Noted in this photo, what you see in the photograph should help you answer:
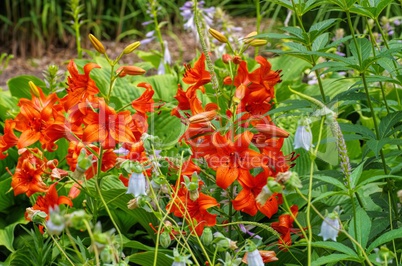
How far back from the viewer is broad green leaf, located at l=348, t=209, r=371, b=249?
1.44m

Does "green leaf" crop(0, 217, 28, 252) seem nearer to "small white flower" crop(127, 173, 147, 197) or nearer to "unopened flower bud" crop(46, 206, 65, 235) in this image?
"small white flower" crop(127, 173, 147, 197)

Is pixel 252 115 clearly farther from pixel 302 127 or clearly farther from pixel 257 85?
pixel 302 127

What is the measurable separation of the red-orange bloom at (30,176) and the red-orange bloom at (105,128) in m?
0.28

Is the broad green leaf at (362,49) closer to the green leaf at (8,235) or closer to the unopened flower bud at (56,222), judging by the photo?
the unopened flower bud at (56,222)

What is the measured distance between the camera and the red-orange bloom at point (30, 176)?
6.06 feet

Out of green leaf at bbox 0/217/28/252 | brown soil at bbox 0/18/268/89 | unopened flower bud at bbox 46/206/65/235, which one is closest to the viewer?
unopened flower bud at bbox 46/206/65/235

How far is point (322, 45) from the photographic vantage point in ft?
5.86

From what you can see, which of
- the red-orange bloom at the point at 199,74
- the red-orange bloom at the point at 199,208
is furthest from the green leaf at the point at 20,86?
the red-orange bloom at the point at 199,208

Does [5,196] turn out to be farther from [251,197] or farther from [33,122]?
[251,197]

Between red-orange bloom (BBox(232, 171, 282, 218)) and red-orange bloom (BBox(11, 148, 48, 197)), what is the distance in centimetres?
55

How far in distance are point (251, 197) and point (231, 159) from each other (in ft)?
0.35

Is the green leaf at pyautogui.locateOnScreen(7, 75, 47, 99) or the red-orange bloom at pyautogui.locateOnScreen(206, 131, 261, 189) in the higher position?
the red-orange bloom at pyautogui.locateOnScreen(206, 131, 261, 189)

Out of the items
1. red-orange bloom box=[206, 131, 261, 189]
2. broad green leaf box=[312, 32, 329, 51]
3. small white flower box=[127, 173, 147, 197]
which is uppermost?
broad green leaf box=[312, 32, 329, 51]

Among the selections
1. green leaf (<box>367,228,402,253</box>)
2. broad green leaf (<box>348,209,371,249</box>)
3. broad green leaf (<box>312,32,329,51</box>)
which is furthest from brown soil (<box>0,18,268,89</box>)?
green leaf (<box>367,228,402,253</box>)
